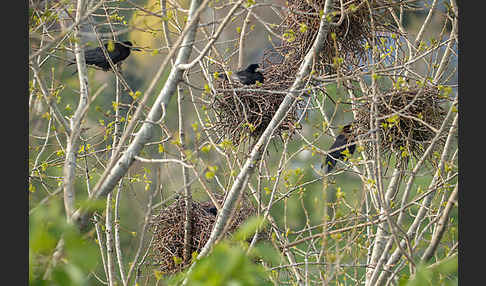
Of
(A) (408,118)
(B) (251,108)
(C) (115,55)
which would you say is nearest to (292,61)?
(B) (251,108)

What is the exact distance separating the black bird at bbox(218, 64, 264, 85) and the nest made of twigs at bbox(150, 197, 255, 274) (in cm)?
72

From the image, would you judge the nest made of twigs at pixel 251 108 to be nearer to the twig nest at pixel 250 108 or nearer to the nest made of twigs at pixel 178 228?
the twig nest at pixel 250 108

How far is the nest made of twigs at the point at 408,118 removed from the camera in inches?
109

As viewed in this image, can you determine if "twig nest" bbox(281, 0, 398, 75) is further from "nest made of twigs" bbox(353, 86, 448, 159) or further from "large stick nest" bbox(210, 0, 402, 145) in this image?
"nest made of twigs" bbox(353, 86, 448, 159)

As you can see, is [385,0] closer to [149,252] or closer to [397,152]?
[397,152]

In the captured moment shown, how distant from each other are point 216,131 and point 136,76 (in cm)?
256

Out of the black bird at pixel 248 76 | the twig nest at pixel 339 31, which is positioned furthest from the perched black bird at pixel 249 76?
the twig nest at pixel 339 31

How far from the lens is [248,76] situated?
10.4 ft

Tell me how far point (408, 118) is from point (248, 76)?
97 centimetres

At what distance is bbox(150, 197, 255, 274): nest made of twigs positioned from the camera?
297cm

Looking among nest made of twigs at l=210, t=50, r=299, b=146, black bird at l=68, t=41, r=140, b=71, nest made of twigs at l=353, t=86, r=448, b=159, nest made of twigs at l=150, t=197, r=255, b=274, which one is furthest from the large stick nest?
black bird at l=68, t=41, r=140, b=71

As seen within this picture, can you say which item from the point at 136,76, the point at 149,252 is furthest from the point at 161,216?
the point at 136,76

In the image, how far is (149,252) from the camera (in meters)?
3.47

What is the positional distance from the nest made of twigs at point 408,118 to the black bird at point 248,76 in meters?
0.68
